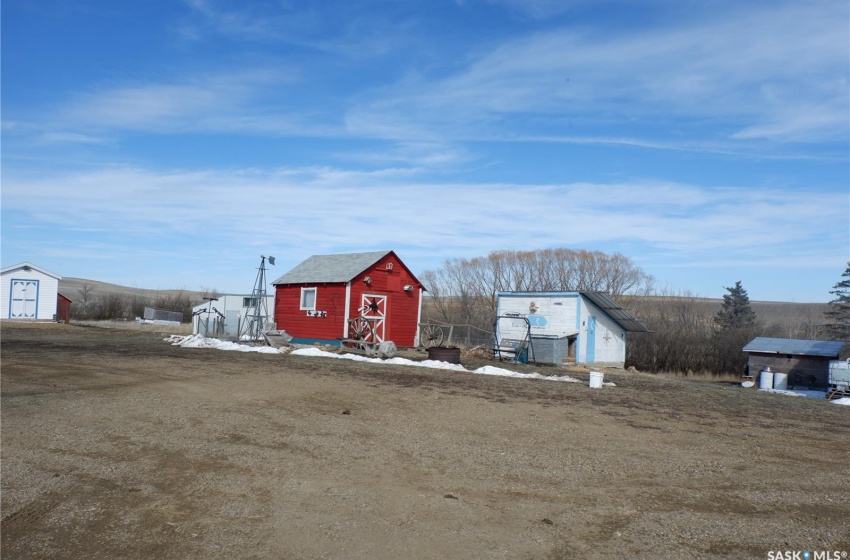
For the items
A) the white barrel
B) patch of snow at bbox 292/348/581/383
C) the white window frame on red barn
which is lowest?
patch of snow at bbox 292/348/581/383

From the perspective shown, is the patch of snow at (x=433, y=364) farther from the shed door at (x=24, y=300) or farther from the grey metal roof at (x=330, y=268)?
the shed door at (x=24, y=300)

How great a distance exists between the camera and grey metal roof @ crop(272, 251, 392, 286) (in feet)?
98.1

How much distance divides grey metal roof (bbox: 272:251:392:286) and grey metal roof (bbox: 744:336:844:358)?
1582 cm

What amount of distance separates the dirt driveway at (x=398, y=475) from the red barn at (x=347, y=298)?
15.5 meters

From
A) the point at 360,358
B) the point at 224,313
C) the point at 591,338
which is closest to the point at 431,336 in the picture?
the point at 591,338

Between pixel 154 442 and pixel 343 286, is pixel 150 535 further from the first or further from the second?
pixel 343 286

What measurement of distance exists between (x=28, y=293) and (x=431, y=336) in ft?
82.1

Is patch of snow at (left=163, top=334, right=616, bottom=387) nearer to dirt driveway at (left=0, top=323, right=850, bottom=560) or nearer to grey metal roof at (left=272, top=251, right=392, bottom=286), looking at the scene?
grey metal roof at (left=272, top=251, right=392, bottom=286)

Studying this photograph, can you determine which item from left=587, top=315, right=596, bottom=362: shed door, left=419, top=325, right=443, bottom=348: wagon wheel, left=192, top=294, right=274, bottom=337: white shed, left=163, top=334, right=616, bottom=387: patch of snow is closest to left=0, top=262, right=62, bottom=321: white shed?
left=192, top=294, right=274, bottom=337: white shed

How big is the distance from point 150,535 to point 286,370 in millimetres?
12190

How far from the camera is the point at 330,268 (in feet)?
103

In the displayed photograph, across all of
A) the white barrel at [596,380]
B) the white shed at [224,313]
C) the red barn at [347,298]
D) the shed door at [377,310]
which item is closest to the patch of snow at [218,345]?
the red barn at [347,298]

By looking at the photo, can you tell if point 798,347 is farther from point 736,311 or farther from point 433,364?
point 736,311

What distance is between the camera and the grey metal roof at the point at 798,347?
21.7m
